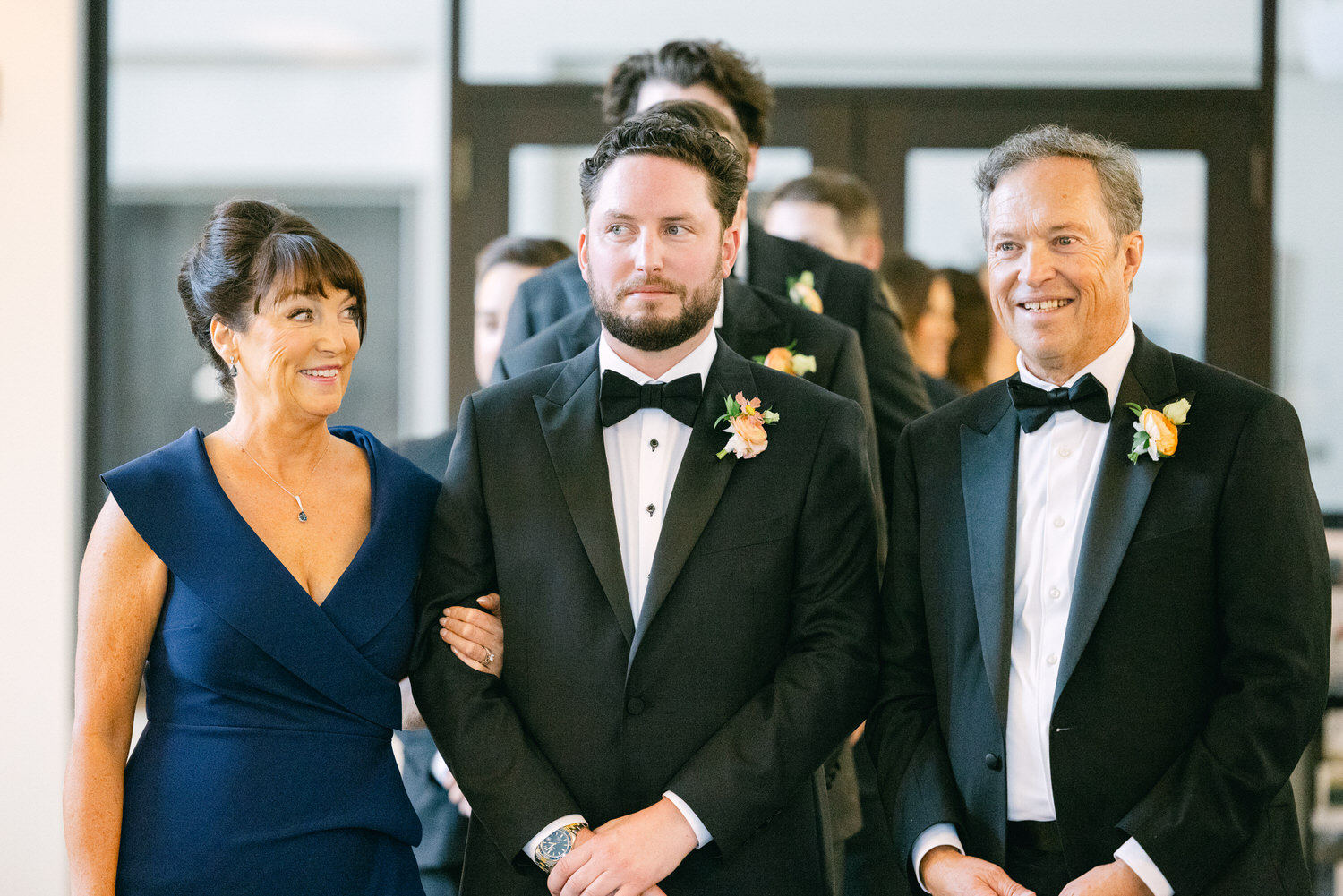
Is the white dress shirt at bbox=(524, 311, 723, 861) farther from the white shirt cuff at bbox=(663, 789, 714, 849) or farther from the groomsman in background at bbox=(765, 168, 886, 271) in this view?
the groomsman in background at bbox=(765, 168, 886, 271)

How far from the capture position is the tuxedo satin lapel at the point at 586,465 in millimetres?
1989

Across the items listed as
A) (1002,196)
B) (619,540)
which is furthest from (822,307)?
(619,540)

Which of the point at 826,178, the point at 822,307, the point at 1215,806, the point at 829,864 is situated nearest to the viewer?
the point at 1215,806

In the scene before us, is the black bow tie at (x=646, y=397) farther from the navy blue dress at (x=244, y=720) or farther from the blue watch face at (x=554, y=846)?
the blue watch face at (x=554, y=846)

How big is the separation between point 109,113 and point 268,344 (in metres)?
3.33

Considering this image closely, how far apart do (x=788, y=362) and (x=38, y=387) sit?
3460 millimetres

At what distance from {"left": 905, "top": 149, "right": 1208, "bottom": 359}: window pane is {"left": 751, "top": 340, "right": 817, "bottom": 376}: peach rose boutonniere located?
2.28m

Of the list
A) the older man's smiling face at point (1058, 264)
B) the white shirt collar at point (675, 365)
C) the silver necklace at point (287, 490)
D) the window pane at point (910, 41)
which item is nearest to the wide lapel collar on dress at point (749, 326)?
the white shirt collar at point (675, 365)

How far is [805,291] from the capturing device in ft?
9.52

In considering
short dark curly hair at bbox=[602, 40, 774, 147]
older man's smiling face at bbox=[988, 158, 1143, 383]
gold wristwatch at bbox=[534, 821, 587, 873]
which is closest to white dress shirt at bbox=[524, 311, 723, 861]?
gold wristwatch at bbox=[534, 821, 587, 873]

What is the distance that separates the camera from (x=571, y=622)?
6.57 feet

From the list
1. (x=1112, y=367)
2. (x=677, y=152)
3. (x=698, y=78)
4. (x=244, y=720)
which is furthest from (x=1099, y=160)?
(x=244, y=720)

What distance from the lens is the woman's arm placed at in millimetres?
1934

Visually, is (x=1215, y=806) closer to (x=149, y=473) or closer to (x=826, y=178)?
(x=149, y=473)
